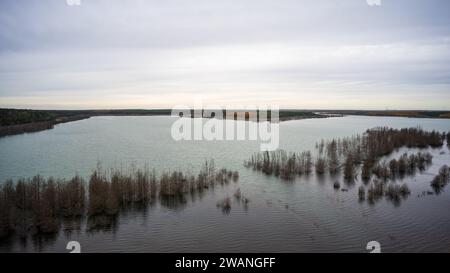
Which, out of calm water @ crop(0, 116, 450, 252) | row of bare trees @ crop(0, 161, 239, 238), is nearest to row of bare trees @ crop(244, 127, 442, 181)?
calm water @ crop(0, 116, 450, 252)

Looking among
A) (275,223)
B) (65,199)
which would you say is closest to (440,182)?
(275,223)

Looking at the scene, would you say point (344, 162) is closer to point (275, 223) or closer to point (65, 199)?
point (275, 223)

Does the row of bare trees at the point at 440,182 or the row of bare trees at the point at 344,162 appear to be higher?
the row of bare trees at the point at 344,162

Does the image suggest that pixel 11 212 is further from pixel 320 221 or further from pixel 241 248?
pixel 320 221

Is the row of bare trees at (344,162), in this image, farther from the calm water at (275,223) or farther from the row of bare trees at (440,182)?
the row of bare trees at (440,182)

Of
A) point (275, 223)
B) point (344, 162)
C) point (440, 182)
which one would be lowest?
point (275, 223)

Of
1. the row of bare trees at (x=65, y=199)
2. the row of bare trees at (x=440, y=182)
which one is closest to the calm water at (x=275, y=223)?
the row of bare trees at (x=440, y=182)
